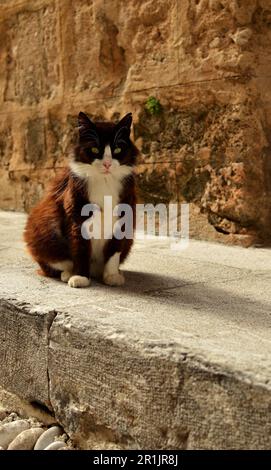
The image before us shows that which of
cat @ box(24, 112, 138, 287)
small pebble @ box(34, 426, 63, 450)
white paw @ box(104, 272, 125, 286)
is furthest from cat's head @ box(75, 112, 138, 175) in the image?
small pebble @ box(34, 426, 63, 450)

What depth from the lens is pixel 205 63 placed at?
3.42m

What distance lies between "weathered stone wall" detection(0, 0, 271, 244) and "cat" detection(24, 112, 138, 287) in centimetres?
121

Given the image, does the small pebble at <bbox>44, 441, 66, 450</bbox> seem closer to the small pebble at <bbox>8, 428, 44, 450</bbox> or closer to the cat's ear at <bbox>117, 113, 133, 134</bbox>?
the small pebble at <bbox>8, 428, 44, 450</bbox>

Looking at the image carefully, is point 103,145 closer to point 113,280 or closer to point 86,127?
point 86,127

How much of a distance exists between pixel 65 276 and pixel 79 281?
16cm

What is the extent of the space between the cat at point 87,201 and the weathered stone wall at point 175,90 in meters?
1.21

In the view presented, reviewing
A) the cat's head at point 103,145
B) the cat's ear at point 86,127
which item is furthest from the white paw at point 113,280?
the cat's ear at point 86,127

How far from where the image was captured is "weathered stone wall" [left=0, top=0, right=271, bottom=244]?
3.31m

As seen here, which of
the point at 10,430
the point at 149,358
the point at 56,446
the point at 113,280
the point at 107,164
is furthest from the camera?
the point at 113,280

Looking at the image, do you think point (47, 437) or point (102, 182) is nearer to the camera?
point (47, 437)

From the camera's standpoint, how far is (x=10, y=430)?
1898 mm

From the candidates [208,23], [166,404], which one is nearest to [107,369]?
[166,404]

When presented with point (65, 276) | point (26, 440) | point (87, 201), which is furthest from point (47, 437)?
point (87, 201)

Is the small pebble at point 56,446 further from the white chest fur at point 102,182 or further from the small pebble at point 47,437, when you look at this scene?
the white chest fur at point 102,182
